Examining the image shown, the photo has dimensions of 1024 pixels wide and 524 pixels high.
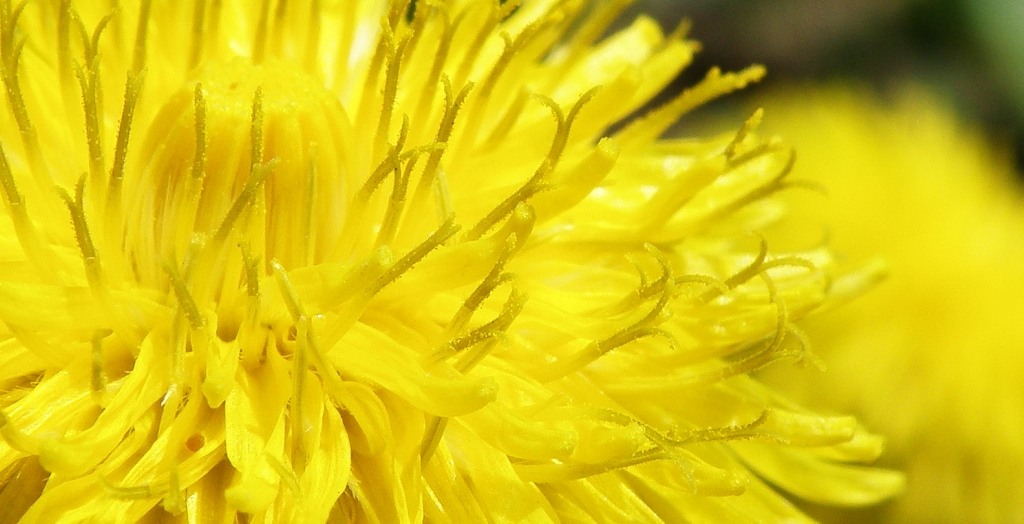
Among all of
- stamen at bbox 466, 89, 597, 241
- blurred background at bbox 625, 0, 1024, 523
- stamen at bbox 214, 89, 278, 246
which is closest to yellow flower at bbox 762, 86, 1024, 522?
blurred background at bbox 625, 0, 1024, 523

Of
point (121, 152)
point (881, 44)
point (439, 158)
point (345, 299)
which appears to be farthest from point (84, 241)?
point (881, 44)

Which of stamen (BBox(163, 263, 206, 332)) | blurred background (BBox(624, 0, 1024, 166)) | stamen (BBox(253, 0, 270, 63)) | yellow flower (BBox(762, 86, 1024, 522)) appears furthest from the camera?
blurred background (BBox(624, 0, 1024, 166))

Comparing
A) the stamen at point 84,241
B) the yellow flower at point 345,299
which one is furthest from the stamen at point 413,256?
the stamen at point 84,241

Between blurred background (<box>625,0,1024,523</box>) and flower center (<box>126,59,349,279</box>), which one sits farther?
blurred background (<box>625,0,1024,523</box>)

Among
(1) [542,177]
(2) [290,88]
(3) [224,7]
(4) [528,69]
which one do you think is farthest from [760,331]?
(3) [224,7]

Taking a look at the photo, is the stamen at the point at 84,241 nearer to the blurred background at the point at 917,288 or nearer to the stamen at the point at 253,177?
the stamen at the point at 253,177

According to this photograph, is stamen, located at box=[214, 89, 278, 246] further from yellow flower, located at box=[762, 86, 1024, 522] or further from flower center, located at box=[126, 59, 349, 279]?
yellow flower, located at box=[762, 86, 1024, 522]
